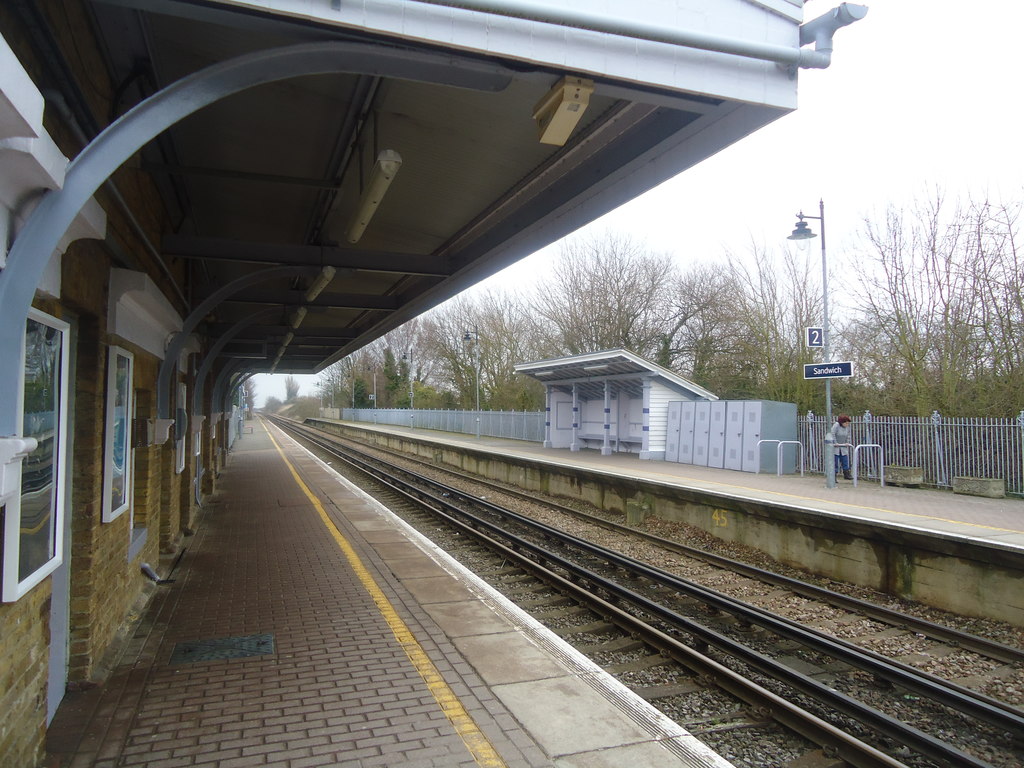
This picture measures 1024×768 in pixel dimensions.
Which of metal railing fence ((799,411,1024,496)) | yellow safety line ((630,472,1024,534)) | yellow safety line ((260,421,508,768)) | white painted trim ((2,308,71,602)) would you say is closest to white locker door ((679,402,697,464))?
yellow safety line ((630,472,1024,534))

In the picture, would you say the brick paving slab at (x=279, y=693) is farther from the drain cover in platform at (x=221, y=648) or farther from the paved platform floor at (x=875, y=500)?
the paved platform floor at (x=875, y=500)

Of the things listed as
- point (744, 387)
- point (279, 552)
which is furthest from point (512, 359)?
point (279, 552)

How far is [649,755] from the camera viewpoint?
3461 mm

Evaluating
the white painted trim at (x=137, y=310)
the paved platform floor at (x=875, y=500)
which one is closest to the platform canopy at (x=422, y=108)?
the white painted trim at (x=137, y=310)

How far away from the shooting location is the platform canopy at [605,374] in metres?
Result: 19.8

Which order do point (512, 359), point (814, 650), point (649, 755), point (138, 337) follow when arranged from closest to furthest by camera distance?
point (649, 755), point (138, 337), point (814, 650), point (512, 359)

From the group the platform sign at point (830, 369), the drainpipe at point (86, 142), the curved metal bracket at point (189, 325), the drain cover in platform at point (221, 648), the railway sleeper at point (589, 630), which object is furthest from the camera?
the platform sign at point (830, 369)

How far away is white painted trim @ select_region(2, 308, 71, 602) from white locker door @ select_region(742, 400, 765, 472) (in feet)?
49.9

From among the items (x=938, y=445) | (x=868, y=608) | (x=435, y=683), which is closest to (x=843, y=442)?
(x=938, y=445)

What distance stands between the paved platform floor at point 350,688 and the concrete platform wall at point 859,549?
491cm

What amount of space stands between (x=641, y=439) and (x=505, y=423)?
13219mm

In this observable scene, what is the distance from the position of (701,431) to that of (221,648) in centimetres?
1548

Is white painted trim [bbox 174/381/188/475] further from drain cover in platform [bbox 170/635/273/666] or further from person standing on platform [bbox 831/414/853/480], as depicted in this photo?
person standing on platform [bbox 831/414/853/480]

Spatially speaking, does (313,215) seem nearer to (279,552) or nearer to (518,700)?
(279,552)
